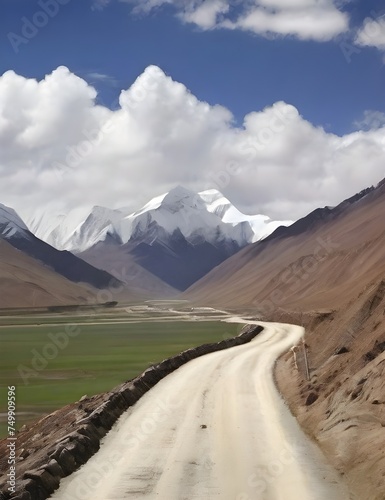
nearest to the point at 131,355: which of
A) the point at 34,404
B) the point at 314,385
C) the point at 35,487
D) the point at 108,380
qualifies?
the point at 108,380

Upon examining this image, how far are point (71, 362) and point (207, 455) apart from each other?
42895 mm

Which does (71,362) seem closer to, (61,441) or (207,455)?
(61,441)

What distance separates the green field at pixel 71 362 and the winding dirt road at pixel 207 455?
8243 mm

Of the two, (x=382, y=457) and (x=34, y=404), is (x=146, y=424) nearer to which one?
(x=382, y=457)

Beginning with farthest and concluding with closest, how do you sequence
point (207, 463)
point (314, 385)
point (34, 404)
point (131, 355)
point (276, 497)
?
1. point (131, 355)
2. point (34, 404)
3. point (314, 385)
4. point (207, 463)
5. point (276, 497)

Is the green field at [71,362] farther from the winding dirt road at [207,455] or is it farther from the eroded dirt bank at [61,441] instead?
the winding dirt road at [207,455]

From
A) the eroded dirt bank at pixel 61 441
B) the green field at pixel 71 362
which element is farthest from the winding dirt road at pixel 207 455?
the green field at pixel 71 362

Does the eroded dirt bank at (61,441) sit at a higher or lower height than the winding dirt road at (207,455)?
higher

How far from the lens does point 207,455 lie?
19.4m

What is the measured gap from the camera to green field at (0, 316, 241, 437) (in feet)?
130

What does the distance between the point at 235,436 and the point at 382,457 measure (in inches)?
245

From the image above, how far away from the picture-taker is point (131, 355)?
67062 mm

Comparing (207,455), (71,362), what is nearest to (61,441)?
(207,455)

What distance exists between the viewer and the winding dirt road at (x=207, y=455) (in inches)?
623
